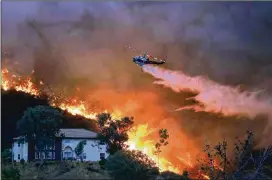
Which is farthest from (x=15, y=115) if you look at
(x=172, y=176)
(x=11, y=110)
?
(x=172, y=176)

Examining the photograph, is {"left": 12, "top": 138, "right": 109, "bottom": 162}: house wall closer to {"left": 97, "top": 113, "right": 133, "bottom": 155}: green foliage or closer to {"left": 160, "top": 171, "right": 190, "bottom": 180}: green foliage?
{"left": 97, "top": 113, "right": 133, "bottom": 155}: green foliage

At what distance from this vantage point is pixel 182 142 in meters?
61.5

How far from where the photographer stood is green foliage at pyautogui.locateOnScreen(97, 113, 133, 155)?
6344 centimetres

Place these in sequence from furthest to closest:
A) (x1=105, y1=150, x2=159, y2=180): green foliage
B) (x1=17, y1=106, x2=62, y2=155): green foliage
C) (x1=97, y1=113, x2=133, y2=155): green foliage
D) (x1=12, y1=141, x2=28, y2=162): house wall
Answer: (x1=12, y1=141, x2=28, y2=162): house wall
(x1=97, y1=113, x2=133, y2=155): green foliage
(x1=17, y1=106, x2=62, y2=155): green foliage
(x1=105, y1=150, x2=159, y2=180): green foliage

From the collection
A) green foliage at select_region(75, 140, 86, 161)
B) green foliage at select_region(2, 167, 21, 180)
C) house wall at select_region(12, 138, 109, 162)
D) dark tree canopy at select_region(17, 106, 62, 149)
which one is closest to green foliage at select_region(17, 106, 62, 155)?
dark tree canopy at select_region(17, 106, 62, 149)

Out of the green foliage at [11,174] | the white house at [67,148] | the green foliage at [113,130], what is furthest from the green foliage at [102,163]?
the green foliage at [11,174]

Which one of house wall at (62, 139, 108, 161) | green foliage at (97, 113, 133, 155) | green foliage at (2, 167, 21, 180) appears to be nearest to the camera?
green foliage at (2, 167, 21, 180)

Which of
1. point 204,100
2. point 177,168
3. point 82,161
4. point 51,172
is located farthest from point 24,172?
point 204,100

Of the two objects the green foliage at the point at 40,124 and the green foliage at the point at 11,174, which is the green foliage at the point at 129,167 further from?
the green foliage at the point at 40,124

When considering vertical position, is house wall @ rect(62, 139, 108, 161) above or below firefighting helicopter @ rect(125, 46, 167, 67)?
below

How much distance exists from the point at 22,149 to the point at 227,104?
2519 centimetres

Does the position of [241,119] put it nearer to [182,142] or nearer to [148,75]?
[182,142]

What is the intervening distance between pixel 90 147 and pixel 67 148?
298cm

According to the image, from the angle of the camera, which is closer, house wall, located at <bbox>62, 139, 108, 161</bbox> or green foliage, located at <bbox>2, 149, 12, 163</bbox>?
green foliage, located at <bbox>2, 149, 12, 163</bbox>
